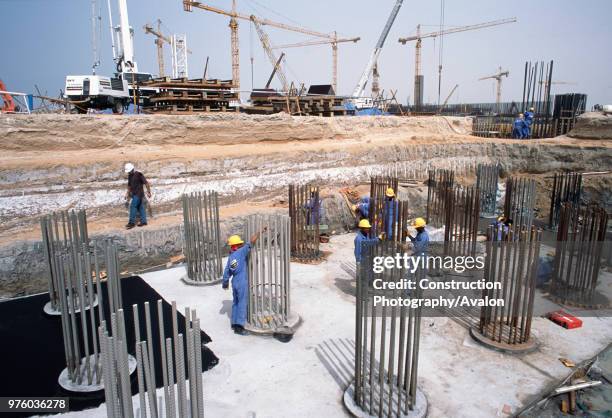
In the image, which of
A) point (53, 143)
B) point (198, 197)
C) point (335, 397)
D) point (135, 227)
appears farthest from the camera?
point (53, 143)

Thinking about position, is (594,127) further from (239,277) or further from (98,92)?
Result: (98,92)

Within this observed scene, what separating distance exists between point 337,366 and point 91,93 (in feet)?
54.2

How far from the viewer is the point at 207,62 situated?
2330 cm

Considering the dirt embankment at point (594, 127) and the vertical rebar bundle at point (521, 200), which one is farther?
the dirt embankment at point (594, 127)

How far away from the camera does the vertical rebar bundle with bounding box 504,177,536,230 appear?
410 inches

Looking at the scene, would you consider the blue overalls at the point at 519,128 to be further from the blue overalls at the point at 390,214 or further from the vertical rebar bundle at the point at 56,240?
the vertical rebar bundle at the point at 56,240

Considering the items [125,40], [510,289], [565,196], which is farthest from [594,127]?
[125,40]

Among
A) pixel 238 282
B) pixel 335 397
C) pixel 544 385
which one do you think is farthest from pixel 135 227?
pixel 544 385

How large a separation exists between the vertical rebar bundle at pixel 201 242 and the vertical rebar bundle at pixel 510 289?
4729 mm

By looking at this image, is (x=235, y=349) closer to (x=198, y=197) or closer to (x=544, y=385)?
(x=198, y=197)

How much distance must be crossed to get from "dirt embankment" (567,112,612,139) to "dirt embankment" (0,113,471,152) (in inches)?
312

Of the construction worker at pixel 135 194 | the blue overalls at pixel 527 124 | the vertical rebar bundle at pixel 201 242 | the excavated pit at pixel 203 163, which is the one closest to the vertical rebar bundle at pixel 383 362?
the vertical rebar bundle at pixel 201 242

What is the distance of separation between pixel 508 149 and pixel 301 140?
9.07 meters

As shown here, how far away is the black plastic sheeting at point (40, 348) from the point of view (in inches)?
186
